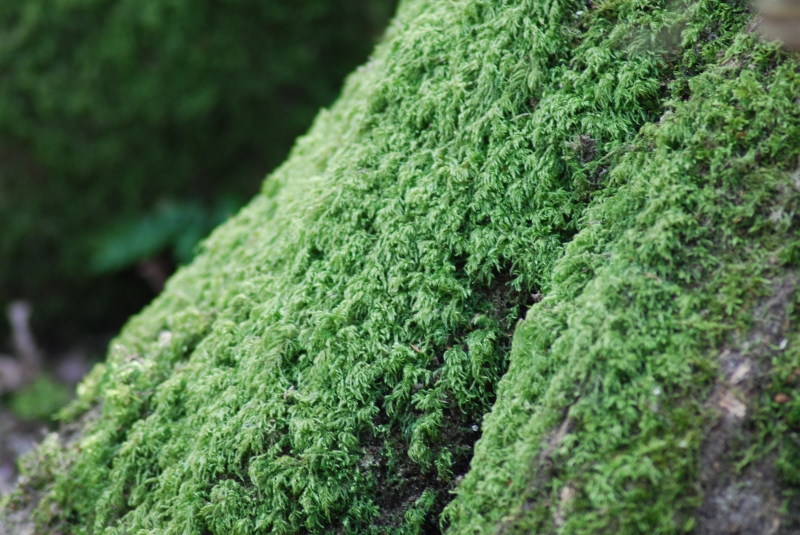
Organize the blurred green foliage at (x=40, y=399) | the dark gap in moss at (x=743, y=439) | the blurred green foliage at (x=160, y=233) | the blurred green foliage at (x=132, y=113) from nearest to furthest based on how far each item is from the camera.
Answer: the dark gap in moss at (x=743, y=439) < the blurred green foliage at (x=40, y=399) < the blurred green foliage at (x=132, y=113) < the blurred green foliage at (x=160, y=233)

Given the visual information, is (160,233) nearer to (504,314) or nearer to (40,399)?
(40,399)

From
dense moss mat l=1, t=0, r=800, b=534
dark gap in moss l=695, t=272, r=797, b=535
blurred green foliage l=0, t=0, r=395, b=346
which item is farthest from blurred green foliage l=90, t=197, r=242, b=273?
dark gap in moss l=695, t=272, r=797, b=535

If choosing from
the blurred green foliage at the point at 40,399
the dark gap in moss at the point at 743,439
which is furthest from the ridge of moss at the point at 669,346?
the blurred green foliage at the point at 40,399

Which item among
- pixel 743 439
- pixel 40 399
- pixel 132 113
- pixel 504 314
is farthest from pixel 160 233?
pixel 743 439

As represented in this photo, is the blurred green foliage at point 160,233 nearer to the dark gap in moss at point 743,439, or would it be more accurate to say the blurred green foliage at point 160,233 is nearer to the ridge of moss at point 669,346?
the ridge of moss at point 669,346

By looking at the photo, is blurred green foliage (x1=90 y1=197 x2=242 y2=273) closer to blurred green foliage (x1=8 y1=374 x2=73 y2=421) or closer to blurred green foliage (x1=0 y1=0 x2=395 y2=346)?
blurred green foliage (x1=0 y1=0 x2=395 y2=346)

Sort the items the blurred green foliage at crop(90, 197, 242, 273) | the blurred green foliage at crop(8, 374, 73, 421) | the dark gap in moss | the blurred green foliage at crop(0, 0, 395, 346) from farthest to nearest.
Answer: the blurred green foliage at crop(90, 197, 242, 273)
the blurred green foliage at crop(0, 0, 395, 346)
the blurred green foliage at crop(8, 374, 73, 421)
the dark gap in moss
